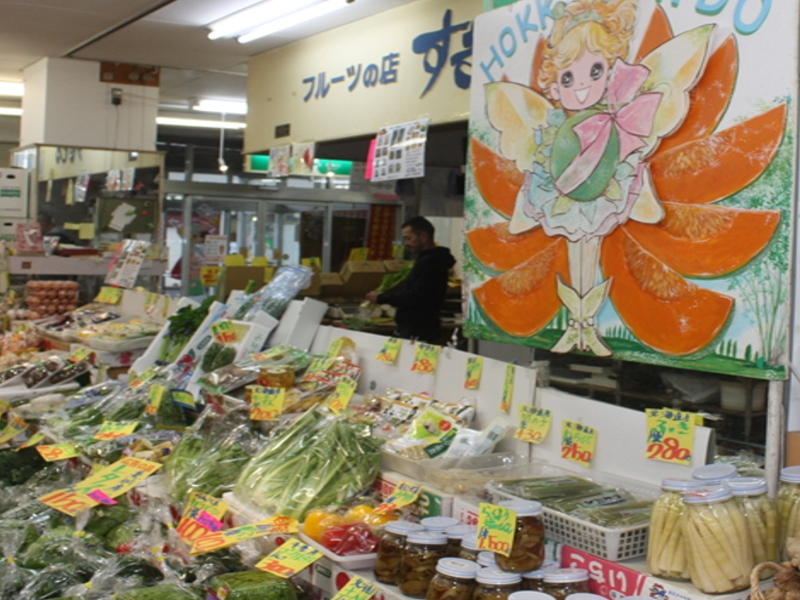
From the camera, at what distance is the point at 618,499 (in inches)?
96.0

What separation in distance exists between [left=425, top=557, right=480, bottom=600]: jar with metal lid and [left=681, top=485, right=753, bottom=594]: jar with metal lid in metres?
0.50

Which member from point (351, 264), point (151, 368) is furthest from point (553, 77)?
point (351, 264)

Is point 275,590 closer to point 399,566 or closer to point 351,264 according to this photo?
point 399,566

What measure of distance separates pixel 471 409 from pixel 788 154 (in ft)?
4.70

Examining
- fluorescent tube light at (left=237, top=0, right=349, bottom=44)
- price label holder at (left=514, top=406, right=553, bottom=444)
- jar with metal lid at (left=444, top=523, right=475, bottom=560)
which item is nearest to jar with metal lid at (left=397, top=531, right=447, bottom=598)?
jar with metal lid at (left=444, top=523, right=475, bottom=560)

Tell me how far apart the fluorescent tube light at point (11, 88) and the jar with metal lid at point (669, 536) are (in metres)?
10.2

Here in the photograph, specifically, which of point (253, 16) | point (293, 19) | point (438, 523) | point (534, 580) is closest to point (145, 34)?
point (253, 16)

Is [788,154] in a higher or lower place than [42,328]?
higher

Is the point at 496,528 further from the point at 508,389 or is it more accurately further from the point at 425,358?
the point at 425,358

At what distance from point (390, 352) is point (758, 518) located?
1.98 m

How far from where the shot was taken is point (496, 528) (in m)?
2.14

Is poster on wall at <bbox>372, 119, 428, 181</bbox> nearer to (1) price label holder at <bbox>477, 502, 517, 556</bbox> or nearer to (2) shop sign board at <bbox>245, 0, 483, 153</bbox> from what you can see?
(2) shop sign board at <bbox>245, 0, 483, 153</bbox>

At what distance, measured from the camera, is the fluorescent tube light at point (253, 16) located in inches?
240

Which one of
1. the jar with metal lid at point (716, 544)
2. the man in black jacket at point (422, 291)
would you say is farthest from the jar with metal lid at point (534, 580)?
the man in black jacket at point (422, 291)
